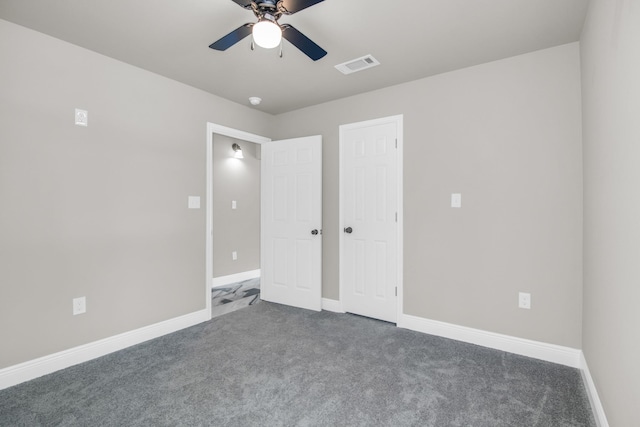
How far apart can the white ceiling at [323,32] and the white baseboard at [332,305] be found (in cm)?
241

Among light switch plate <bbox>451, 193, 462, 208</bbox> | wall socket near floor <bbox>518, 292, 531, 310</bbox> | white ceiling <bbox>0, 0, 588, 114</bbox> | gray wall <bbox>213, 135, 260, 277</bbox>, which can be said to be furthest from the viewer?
gray wall <bbox>213, 135, 260, 277</bbox>

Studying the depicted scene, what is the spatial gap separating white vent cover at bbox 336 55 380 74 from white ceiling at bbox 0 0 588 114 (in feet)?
0.22

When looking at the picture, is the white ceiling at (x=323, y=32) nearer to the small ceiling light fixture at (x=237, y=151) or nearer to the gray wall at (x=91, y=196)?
the gray wall at (x=91, y=196)

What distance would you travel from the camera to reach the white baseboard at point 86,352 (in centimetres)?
214

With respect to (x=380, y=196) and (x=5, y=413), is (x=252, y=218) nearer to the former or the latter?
(x=380, y=196)

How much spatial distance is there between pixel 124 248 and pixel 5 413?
4.10 feet

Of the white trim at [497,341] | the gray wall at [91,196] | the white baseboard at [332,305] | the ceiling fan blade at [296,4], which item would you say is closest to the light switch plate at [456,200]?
the white trim at [497,341]

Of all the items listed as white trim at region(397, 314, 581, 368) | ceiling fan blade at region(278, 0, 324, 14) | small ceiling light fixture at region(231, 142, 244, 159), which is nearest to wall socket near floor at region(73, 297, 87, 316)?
ceiling fan blade at region(278, 0, 324, 14)

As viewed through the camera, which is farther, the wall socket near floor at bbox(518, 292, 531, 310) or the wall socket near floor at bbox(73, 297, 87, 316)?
the wall socket near floor at bbox(518, 292, 531, 310)

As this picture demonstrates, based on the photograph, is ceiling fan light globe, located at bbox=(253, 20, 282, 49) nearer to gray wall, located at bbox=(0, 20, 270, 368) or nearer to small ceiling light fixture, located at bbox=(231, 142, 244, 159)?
gray wall, located at bbox=(0, 20, 270, 368)

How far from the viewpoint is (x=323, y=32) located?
225 centimetres

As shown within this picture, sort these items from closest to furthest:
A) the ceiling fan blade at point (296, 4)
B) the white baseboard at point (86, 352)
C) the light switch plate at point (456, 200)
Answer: the ceiling fan blade at point (296, 4), the white baseboard at point (86, 352), the light switch plate at point (456, 200)

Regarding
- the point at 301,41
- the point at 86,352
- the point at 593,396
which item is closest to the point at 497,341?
the point at 593,396

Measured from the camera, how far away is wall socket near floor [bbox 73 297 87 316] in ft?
7.99
